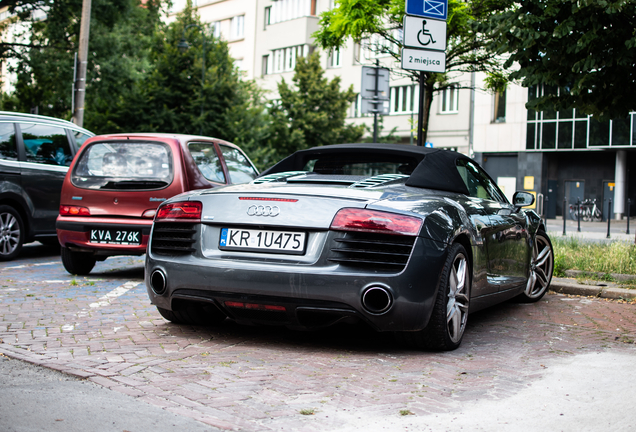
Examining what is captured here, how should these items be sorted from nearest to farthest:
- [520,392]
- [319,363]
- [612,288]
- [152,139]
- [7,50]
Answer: [520,392] → [319,363] → [612,288] → [152,139] → [7,50]

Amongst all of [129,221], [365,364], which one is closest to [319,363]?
[365,364]

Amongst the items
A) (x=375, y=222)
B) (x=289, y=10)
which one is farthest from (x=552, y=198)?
(x=375, y=222)

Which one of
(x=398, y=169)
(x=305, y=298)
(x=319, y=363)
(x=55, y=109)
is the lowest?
(x=319, y=363)

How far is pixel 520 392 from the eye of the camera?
4086mm

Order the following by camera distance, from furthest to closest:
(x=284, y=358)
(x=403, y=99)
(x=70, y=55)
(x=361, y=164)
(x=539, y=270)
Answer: (x=403, y=99)
(x=70, y=55)
(x=539, y=270)
(x=361, y=164)
(x=284, y=358)

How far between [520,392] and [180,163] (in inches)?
220

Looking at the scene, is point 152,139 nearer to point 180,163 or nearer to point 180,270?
point 180,163

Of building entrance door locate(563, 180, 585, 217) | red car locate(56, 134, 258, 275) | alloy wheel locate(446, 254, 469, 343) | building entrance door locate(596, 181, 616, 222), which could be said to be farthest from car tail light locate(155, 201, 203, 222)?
building entrance door locate(563, 180, 585, 217)

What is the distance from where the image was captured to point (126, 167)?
8.86m

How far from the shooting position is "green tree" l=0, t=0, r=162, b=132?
3080 centimetres

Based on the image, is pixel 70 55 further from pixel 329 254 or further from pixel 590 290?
pixel 329 254

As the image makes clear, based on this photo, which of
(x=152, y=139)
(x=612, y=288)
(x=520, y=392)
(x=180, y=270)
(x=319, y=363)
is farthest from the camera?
(x=152, y=139)

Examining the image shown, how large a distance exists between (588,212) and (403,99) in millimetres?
14240

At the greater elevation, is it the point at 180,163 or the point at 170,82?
the point at 170,82
